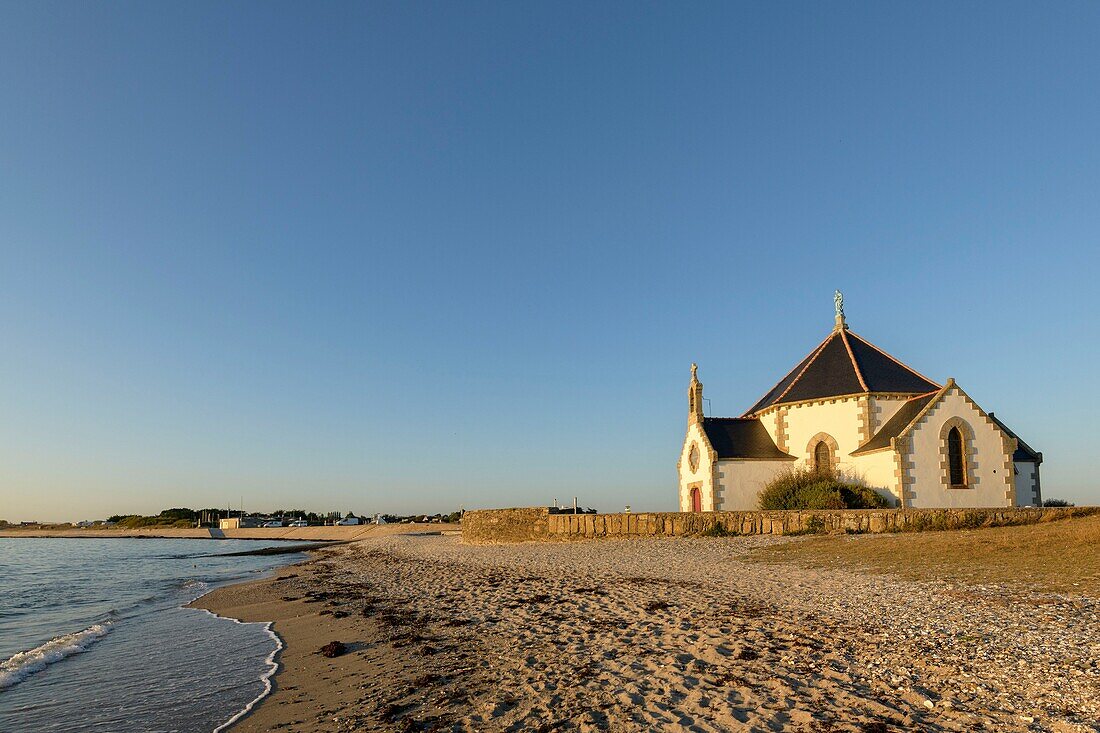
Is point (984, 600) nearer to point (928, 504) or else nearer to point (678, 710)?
point (678, 710)

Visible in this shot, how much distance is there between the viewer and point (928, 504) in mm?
29172

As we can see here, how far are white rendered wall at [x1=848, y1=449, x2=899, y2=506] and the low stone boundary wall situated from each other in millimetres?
4708

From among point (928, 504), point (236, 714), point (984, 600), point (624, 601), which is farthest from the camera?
point (928, 504)

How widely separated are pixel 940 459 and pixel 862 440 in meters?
3.71

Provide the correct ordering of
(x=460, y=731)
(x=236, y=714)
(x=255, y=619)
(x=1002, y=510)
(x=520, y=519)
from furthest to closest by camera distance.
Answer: (x=520, y=519) < (x=1002, y=510) < (x=255, y=619) < (x=236, y=714) < (x=460, y=731)

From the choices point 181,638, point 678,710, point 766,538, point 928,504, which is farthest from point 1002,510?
point 181,638

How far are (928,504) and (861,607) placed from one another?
21855 millimetres

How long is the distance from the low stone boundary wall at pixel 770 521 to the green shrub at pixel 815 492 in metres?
3.79

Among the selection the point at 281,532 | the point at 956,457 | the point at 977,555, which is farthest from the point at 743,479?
the point at 281,532

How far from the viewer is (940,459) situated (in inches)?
1160

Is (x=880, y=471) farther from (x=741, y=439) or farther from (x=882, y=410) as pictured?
(x=741, y=439)

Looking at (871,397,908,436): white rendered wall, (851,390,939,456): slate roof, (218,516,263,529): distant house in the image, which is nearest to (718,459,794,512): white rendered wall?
(851,390,939,456): slate roof

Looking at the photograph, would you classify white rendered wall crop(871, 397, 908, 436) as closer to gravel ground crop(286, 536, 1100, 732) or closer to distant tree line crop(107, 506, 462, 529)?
gravel ground crop(286, 536, 1100, 732)

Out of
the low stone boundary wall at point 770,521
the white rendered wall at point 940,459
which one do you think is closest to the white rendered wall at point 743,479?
the white rendered wall at point 940,459
